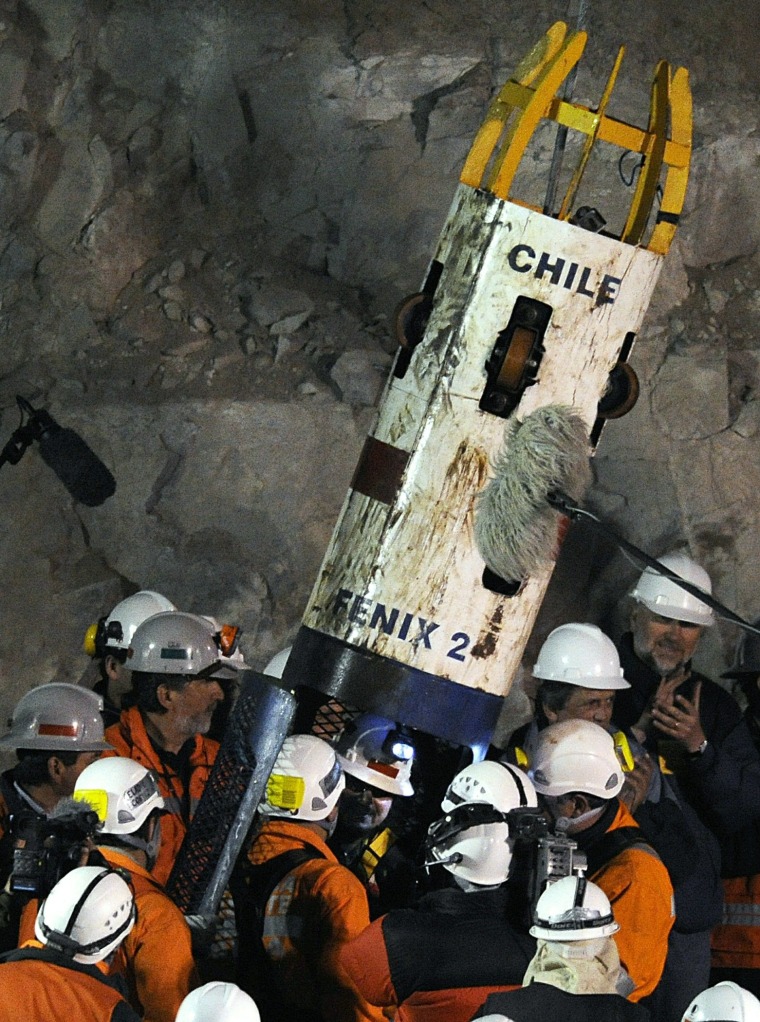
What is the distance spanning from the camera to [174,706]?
5.94 meters

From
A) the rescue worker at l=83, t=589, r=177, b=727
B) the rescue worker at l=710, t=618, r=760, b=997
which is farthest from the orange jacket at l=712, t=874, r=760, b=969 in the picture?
the rescue worker at l=83, t=589, r=177, b=727

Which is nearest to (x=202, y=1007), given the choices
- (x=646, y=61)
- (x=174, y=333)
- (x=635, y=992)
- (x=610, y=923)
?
(x=610, y=923)

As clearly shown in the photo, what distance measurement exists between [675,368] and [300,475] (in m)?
2.22

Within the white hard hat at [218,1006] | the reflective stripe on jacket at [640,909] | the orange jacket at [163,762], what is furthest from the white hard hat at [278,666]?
the white hard hat at [218,1006]

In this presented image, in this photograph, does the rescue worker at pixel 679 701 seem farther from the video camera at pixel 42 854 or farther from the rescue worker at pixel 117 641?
the video camera at pixel 42 854

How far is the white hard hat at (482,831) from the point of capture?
13.5 feet

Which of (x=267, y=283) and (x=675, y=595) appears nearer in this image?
(x=675, y=595)

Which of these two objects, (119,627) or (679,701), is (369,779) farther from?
(119,627)

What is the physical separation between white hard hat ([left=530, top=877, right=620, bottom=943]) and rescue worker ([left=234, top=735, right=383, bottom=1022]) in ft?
2.74

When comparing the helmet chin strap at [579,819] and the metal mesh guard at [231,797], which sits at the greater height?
the helmet chin strap at [579,819]

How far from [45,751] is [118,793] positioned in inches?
27.1

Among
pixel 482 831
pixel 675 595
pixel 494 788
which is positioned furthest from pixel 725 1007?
pixel 675 595

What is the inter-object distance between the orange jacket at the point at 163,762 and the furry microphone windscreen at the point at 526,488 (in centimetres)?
153

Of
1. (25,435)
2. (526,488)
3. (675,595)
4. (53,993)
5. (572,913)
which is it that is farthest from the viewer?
(25,435)
